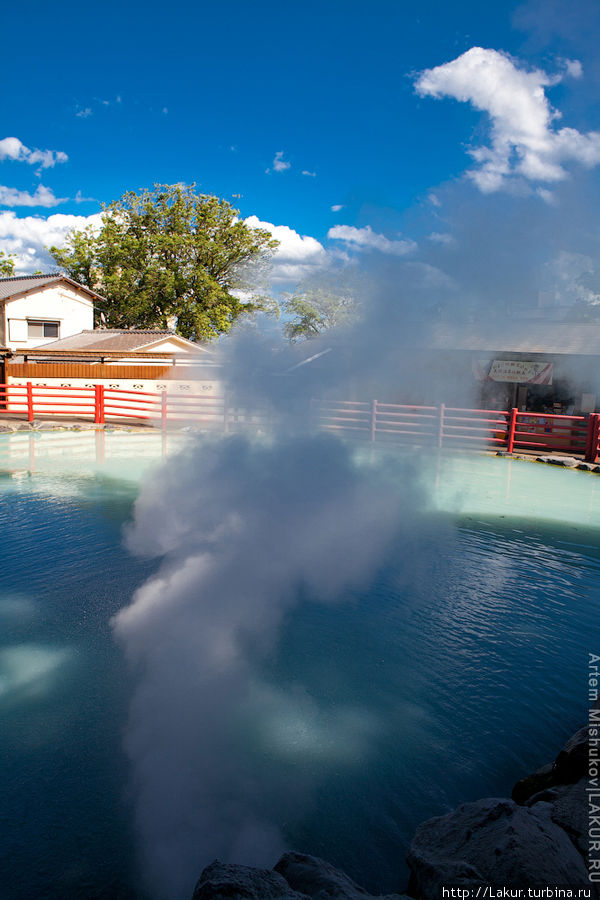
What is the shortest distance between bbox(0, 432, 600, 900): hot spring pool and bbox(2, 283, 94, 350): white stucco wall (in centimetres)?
2729

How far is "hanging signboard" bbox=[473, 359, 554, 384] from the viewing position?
19.0 metres

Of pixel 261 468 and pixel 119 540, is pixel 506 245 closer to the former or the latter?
pixel 261 468

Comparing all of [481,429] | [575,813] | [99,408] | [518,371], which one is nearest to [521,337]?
[481,429]

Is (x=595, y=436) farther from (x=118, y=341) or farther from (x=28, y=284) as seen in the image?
(x=28, y=284)

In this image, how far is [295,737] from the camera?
4.11 metres

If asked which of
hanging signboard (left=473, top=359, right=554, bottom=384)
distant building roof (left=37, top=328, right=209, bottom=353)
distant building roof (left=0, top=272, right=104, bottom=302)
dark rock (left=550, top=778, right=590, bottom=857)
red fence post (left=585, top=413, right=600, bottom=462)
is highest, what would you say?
distant building roof (left=0, top=272, right=104, bottom=302)

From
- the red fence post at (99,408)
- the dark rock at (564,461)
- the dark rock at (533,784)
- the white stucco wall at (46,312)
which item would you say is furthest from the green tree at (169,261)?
the dark rock at (533,784)

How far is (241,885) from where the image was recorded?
7.64ft

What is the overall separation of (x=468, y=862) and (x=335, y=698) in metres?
2.04

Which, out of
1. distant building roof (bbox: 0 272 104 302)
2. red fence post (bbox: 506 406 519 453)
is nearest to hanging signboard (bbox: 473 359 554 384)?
red fence post (bbox: 506 406 519 453)

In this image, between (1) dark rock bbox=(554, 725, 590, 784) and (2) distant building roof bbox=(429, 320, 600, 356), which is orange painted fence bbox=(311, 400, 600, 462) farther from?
(1) dark rock bbox=(554, 725, 590, 784)

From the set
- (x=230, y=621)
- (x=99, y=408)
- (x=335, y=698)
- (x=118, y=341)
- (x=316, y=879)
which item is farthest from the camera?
(x=118, y=341)

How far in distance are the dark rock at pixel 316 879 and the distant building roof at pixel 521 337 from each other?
5089mm

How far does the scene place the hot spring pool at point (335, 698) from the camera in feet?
10.7
